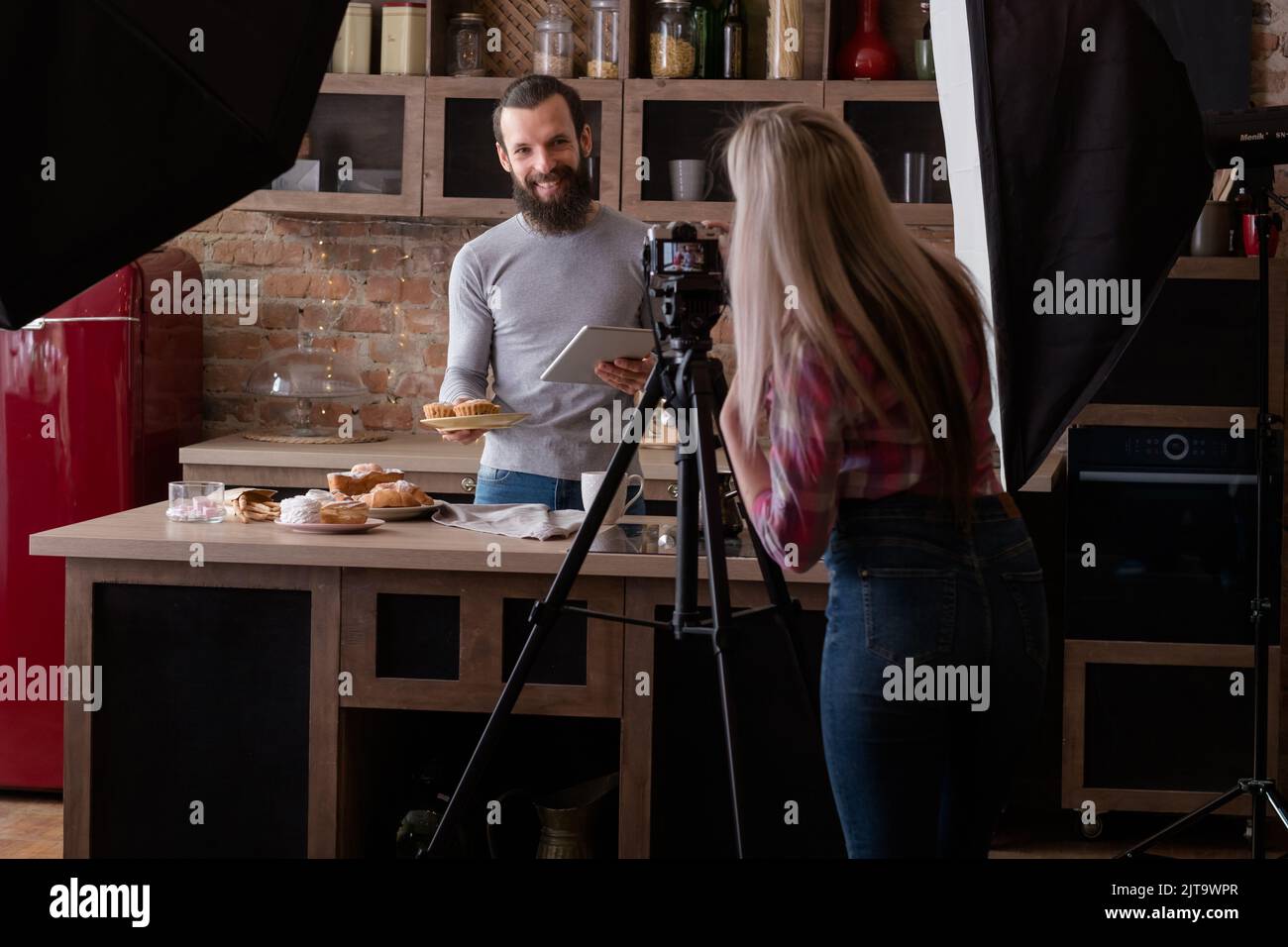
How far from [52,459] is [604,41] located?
193 cm

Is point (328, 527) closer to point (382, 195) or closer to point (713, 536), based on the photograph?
point (713, 536)

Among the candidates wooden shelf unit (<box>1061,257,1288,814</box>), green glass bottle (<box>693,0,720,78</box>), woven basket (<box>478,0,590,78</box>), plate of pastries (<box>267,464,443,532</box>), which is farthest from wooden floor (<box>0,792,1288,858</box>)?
woven basket (<box>478,0,590,78</box>)

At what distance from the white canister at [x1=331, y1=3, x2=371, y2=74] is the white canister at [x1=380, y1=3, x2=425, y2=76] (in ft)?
0.17

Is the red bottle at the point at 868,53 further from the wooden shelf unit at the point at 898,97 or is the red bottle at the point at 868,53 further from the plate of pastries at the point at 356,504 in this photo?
the plate of pastries at the point at 356,504

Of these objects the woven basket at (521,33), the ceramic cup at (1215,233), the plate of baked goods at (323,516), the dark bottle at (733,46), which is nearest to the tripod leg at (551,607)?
the plate of baked goods at (323,516)

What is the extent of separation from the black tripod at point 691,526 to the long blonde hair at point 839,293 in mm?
330

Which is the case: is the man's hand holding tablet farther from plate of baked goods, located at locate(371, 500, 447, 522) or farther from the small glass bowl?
the small glass bowl

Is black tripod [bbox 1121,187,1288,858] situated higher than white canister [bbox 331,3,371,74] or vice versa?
white canister [bbox 331,3,371,74]

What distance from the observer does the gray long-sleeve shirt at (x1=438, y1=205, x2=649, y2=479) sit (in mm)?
2910
